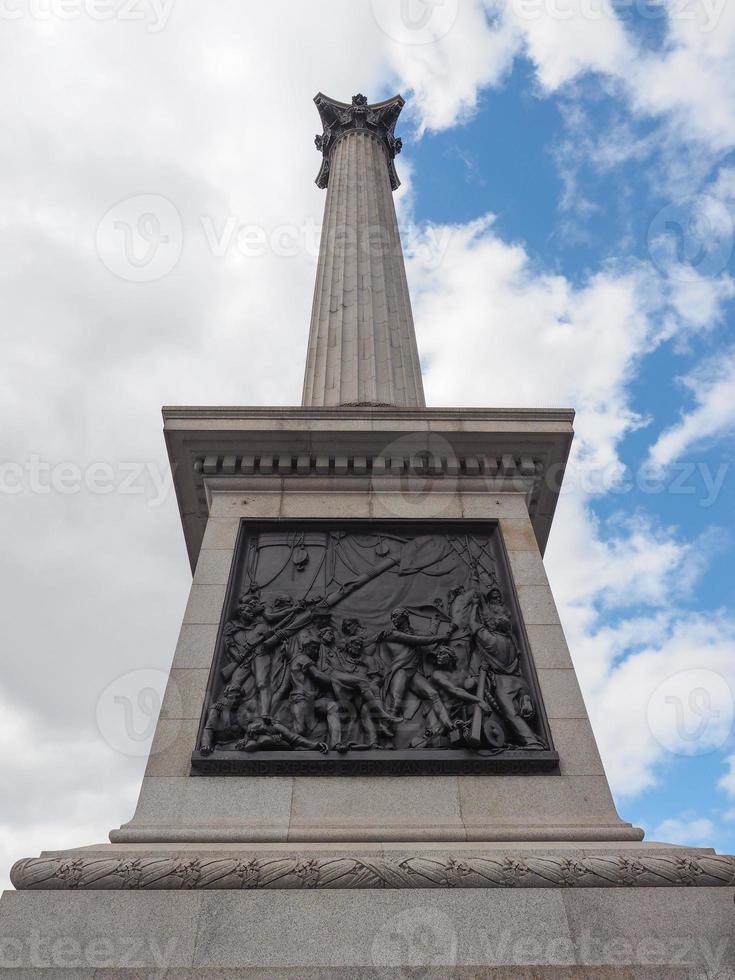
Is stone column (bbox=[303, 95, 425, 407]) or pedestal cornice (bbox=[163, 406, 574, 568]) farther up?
stone column (bbox=[303, 95, 425, 407])

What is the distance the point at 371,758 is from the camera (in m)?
7.70

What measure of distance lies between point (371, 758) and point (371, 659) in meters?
1.35

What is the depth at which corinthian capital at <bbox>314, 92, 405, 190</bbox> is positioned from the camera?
26547mm

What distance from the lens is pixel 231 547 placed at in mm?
10188

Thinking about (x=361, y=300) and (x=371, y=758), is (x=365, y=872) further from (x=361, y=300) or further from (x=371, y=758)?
(x=361, y=300)

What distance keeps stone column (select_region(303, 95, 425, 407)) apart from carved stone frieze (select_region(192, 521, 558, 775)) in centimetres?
470

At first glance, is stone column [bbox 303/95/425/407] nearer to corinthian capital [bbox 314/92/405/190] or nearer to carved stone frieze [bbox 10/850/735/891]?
corinthian capital [bbox 314/92/405/190]

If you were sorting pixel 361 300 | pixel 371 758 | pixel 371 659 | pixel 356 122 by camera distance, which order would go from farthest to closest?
pixel 356 122 < pixel 361 300 < pixel 371 659 < pixel 371 758

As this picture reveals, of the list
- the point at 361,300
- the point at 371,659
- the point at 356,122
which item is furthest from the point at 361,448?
the point at 356,122

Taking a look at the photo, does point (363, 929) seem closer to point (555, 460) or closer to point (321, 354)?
point (555, 460)

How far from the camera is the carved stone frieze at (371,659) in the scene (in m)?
7.81

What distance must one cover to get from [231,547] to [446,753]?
13.5ft

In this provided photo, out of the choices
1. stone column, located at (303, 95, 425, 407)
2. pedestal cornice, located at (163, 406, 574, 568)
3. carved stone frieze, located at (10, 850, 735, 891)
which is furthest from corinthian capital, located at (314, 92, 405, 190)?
carved stone frieze, located at (10, 850, 735, 891)

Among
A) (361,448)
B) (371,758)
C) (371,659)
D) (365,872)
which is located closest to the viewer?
(365,872)
